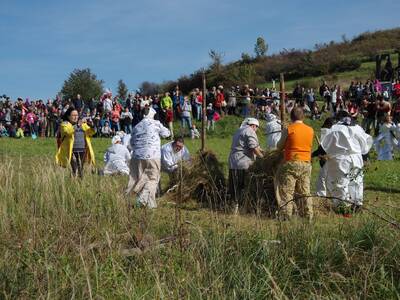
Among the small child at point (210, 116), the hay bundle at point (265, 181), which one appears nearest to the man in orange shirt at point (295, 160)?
the hay bundle at point (265, 181)

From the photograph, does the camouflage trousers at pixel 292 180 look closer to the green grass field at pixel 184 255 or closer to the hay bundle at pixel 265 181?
the hay bundle at pixel 265 181

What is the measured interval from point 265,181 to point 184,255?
423 cm

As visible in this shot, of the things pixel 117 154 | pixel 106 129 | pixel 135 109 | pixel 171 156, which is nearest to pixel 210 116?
pixel 135 109

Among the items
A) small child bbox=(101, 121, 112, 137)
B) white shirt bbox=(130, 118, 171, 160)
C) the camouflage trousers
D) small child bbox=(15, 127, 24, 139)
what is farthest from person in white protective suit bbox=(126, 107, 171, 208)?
small child bbox=(15, 127, 24, 139)

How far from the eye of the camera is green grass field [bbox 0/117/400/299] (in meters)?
4.32

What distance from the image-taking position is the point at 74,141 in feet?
35.0

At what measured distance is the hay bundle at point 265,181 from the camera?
8758 millimetres

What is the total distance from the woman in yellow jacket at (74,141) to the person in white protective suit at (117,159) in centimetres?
241

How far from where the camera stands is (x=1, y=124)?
24.6 m

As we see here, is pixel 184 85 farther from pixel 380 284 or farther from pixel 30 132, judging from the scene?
pixel 380 284

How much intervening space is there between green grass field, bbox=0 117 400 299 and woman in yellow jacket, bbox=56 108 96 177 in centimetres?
374

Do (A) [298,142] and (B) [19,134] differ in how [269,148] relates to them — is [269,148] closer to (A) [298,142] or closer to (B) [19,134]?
(A) [298,142]

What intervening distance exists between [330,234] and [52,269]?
267 cm

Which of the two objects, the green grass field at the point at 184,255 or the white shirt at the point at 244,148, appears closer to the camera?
the green grass field at the point at 184,255
